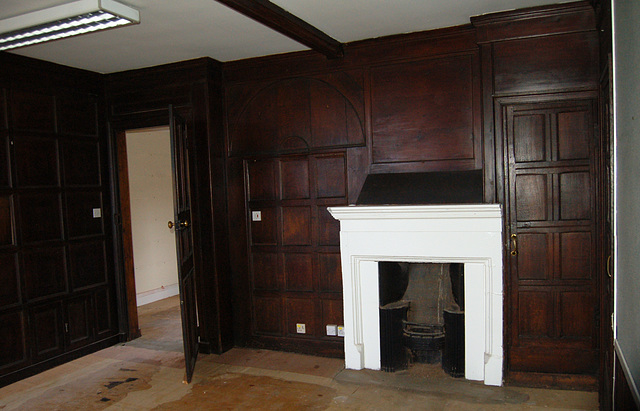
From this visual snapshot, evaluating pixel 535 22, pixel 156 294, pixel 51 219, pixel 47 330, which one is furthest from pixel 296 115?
pixel 156 294

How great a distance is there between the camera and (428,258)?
346cm

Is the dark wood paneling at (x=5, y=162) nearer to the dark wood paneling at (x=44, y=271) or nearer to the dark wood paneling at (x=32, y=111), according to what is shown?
the dark wood paneling at (x=32, y=111)

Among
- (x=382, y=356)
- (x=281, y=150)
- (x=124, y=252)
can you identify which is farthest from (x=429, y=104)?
(x=124, y=252)

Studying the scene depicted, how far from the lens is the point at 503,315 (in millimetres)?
3395

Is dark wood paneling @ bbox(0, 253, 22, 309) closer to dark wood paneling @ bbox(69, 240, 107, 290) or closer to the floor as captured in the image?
dark wood paneling @ bbox(69, 240, 107, 290)

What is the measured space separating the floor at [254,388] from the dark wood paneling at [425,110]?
5.60 feet

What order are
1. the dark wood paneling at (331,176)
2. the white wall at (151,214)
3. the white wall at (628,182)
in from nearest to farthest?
the white wall at (628,182) → the dark wood paneling at (331,176) → the white wall at (151,214)

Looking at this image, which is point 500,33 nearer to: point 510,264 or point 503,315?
point 510,264

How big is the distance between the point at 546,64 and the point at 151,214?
502 centimetres

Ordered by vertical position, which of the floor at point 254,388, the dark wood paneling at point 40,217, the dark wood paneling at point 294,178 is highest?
the dark wood paneling at point 294,178

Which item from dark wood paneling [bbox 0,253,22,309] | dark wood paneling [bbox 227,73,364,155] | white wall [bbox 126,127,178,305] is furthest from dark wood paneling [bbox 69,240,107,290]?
dark wood paneling [bbox 227,73,364,155]

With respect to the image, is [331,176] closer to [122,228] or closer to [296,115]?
[296,115]

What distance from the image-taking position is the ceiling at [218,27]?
304 cm

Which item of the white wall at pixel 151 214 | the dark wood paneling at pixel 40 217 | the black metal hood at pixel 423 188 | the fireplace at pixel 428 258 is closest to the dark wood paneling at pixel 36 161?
the dark wood paneling at pixel 40 217
